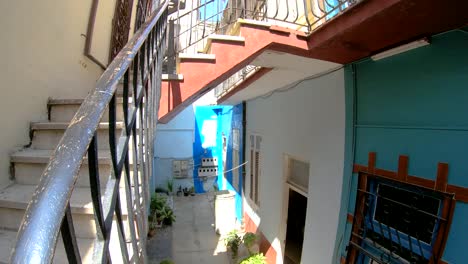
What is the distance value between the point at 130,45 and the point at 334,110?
2.56 metres

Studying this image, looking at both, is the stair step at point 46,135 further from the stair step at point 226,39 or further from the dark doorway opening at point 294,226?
the dark doorway opening at point 294,226

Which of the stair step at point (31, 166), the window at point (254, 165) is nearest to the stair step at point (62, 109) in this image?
the stair step at point (31, 166)

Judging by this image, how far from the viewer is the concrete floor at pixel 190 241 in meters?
6.05

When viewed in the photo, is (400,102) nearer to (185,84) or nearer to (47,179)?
(185,84)

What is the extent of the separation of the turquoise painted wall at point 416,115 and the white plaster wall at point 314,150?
0.70ft

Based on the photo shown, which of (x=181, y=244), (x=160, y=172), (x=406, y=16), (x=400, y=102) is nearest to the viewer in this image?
(x=406, y=16)

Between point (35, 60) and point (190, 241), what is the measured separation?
5495 millimetres

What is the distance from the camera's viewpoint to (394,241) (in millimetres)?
2453

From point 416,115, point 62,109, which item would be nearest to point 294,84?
point 416,115

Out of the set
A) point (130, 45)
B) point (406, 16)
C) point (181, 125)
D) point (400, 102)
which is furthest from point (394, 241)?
point (181, 125)

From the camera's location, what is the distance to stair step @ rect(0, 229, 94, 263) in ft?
4.62

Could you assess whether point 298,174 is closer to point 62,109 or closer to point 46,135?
point 62,109

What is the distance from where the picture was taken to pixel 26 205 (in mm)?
1643

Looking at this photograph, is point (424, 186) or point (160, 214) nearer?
point (424, 186)
